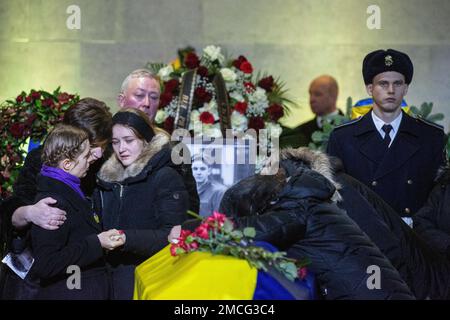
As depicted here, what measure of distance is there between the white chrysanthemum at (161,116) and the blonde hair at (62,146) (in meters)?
2.33

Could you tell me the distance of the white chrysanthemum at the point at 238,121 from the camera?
6.82 meters

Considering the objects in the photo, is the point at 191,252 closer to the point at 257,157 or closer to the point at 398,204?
the point at 398,204

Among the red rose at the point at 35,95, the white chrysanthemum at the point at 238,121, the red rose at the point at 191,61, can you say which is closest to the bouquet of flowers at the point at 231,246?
the red rose at the point at 35,95

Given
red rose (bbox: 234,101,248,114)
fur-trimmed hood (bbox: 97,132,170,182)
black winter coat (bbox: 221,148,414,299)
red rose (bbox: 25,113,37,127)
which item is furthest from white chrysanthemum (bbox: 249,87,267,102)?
black winter coat (bbox: 221,148,414,299)

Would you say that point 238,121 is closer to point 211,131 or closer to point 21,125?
point 211,131

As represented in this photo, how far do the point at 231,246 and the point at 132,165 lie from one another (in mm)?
1393

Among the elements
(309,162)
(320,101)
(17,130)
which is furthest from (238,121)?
(309,162)

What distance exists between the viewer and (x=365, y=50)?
361 inches

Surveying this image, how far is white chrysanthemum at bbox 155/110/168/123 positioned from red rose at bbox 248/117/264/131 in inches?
28.7

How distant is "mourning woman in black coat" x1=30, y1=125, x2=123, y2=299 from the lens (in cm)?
421

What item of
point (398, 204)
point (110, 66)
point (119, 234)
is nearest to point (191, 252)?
point (119, 234)

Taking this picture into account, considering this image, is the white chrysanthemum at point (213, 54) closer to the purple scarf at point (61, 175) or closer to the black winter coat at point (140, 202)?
the black winter coat at point (140, 202)

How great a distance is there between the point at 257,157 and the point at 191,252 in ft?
9.36

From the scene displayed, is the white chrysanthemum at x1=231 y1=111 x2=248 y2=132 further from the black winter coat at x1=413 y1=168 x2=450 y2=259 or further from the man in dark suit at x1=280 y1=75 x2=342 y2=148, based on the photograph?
the black winter coat at x1=413 y1=168 x2=450 y2=259
